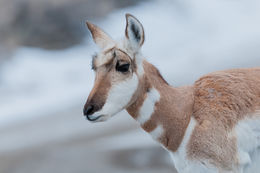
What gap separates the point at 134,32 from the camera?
1528mm

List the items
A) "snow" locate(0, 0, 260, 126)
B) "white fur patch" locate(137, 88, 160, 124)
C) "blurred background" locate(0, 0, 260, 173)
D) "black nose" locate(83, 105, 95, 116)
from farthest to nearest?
"snow" locate(0, 0, 260, 126)
"blurred background" locate(0, 0, 260, 173)
"white fur patch" locate(137, 88, 160, 124)
"black nose" locate(83, 105, 95, 116)

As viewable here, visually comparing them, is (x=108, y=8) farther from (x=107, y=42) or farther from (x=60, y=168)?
(x=107, y=42)

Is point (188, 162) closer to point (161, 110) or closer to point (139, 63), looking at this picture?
point (161, 110)

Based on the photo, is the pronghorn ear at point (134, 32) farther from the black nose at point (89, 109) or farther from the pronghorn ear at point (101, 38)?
the black nose at point (89, 109)

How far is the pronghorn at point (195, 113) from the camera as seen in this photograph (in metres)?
Result: 1.56

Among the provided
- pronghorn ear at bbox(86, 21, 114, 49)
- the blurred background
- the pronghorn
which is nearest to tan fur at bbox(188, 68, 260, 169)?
the pronghorn

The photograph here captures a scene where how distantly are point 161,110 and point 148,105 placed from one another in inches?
2.1

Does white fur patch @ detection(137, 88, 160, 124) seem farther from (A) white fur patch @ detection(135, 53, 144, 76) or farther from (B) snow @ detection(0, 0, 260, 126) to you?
(B) snow @ detection(0, 0, 260, 126)

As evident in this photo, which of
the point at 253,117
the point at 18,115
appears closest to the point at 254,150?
the point at 253,117

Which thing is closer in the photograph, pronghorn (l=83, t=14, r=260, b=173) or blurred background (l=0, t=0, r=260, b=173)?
pronghorn (l=83, t=14, r=260, b=173)

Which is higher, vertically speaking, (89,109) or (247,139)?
(89,109)

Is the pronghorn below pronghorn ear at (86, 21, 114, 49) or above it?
below

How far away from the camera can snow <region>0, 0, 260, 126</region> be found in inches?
160

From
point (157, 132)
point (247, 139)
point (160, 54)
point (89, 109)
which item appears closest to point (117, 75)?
point (89, 109)
